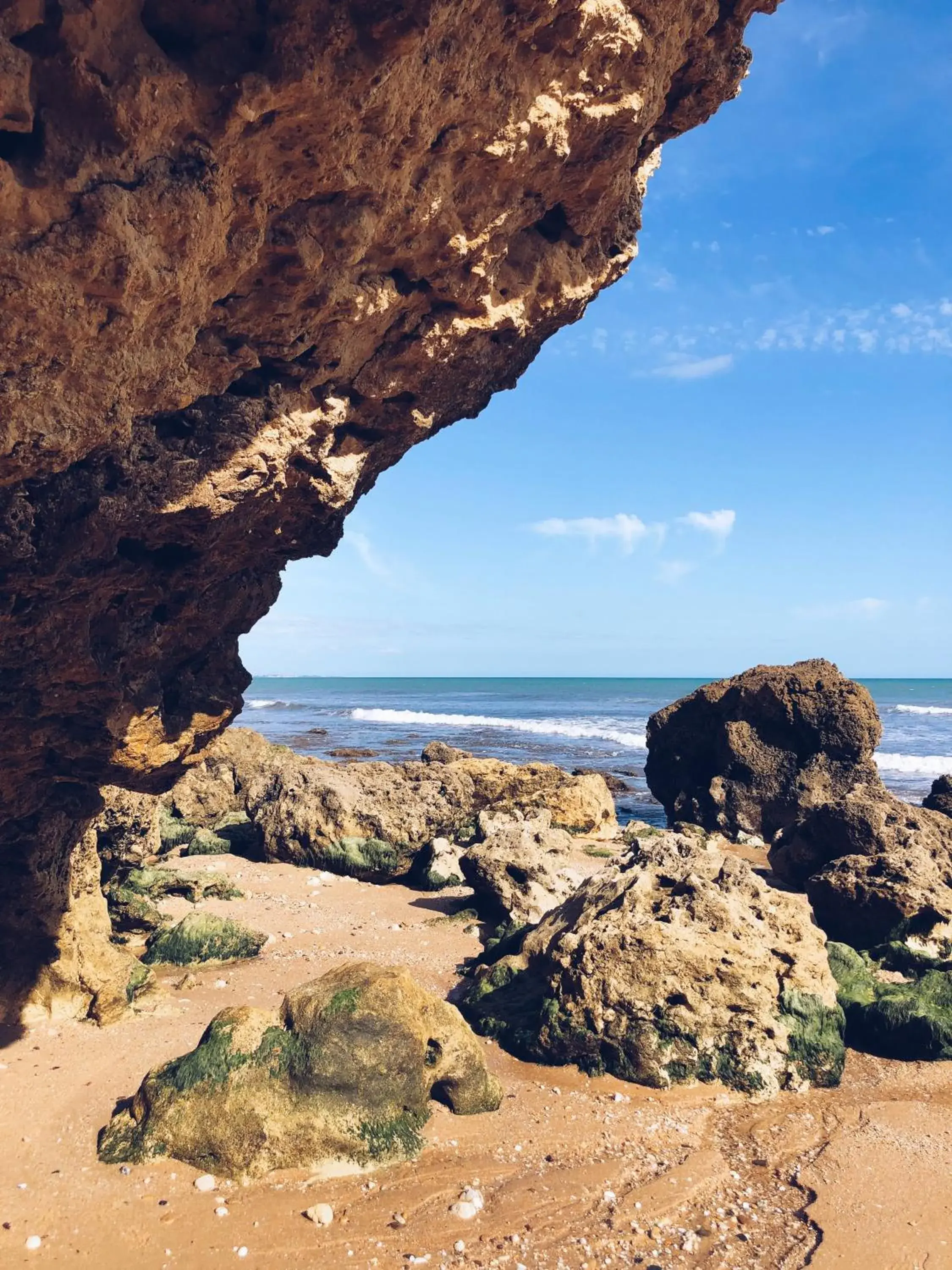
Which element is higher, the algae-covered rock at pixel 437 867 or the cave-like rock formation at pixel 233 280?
the cave-like rock formation at pixel 233 280

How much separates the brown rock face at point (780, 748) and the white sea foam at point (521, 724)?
22828mm

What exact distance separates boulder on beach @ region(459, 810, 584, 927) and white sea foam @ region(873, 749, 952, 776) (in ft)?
85.7

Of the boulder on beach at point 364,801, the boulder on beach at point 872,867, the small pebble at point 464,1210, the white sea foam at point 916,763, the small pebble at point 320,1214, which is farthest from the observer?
the white sea foam at point 916,763

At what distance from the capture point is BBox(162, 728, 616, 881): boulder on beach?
14641mm

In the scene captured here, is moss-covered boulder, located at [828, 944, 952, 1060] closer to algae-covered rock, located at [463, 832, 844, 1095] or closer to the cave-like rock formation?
algae-covered rock, located at [463, 832, 844, 1095]

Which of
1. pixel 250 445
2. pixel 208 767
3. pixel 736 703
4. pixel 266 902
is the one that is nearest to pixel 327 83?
pixel 250 445

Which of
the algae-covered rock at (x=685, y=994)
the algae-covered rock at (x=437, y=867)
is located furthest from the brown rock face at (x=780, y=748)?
the algae-covered rock at (x=685, y=994)

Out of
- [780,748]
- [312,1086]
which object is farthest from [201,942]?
[780,748]

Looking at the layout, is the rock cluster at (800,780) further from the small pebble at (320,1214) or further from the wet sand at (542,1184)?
the small pebble at (320,1214)

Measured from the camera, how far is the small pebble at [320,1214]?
201 inches

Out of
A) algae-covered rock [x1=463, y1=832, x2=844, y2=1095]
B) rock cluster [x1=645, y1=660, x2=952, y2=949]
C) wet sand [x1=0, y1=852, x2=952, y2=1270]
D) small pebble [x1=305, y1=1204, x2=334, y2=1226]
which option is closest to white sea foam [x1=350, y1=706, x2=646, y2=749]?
rock cluster [x1=645, y1=660, x2=952, y2=949]

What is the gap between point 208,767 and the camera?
19.1 metres

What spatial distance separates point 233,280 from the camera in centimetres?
415

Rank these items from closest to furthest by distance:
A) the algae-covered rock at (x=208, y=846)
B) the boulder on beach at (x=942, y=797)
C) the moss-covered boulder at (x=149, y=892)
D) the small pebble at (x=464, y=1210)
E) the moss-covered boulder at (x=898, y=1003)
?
the small pebble at (x=464, y=1210)
the moss-covered boulder at (x=898, y=1003)
the moss-covered boulder at (x=149, y=892)
the algae-covered rock at (x=208, y=846)
the boulder on beach at (x=942, y=797)
